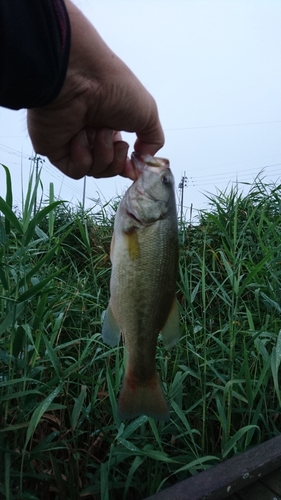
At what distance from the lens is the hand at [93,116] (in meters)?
1.25

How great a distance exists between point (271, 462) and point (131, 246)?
124cm

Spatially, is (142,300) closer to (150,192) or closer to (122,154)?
(150,192)

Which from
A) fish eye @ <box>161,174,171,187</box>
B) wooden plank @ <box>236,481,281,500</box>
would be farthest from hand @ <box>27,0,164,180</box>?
wooden plank @ <box>236,481,281,500</box>

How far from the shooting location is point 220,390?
2.34 meters

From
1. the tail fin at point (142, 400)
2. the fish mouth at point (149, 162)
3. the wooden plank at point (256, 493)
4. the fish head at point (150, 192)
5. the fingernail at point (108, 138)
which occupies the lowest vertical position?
the wooden plank at point (256, 493)

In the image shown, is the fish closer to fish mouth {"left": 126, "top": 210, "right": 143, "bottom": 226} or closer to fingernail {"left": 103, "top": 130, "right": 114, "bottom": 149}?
fish mouth {"left": 126, "top": 210, "right": 143, "bottom": 226}

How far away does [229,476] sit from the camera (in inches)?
69.6

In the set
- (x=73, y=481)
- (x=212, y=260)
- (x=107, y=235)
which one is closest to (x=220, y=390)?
(x=73, y=481)

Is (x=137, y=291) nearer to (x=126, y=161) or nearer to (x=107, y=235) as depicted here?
(x=126, y=161)

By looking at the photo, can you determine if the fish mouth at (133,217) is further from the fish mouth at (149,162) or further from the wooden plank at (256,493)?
the wooden plank at (256,493)

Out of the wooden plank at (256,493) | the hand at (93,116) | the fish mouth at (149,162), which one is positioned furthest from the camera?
the wooden plank at (256,493)

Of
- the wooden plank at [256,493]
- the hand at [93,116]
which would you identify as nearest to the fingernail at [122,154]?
the hand at [93,116]

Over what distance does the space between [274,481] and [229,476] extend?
283 mm

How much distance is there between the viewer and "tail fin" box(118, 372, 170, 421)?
1360mm
